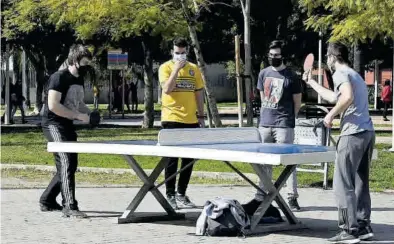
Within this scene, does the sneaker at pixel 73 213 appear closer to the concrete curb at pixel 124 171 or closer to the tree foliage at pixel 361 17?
the concrete curb at pixel 124 171

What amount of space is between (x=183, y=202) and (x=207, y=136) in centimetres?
190

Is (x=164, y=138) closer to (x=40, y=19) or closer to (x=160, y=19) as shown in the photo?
(x=160, y=19)

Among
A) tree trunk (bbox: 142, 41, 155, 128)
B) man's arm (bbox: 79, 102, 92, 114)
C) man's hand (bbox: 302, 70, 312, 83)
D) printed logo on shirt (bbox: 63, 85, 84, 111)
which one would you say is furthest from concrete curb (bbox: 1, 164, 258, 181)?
tree trunk (bbox: 142, 41, 155, 128)

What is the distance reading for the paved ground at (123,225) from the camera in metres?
9.52

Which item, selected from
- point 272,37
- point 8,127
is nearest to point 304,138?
point 8,127

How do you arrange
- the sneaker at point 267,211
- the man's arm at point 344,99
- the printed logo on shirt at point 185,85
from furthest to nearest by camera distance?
1. the printed logo on shirt at point 185,85
2. the sneaker at point 267,211
3. the man's arm at point 344,99

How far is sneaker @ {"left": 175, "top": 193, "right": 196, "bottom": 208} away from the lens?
1195 cm

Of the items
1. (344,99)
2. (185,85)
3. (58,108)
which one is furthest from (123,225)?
(344,99)

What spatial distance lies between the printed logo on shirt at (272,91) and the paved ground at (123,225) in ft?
4.65

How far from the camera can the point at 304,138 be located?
14000mm

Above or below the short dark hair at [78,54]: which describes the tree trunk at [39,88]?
below

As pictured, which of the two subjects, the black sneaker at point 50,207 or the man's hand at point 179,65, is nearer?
the black sneaker at point 50,207

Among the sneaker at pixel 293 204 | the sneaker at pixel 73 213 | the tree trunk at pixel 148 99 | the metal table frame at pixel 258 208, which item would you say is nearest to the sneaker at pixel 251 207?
the metal table frame at pixel 258 208

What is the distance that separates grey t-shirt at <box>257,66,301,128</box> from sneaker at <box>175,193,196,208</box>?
1.47 m
